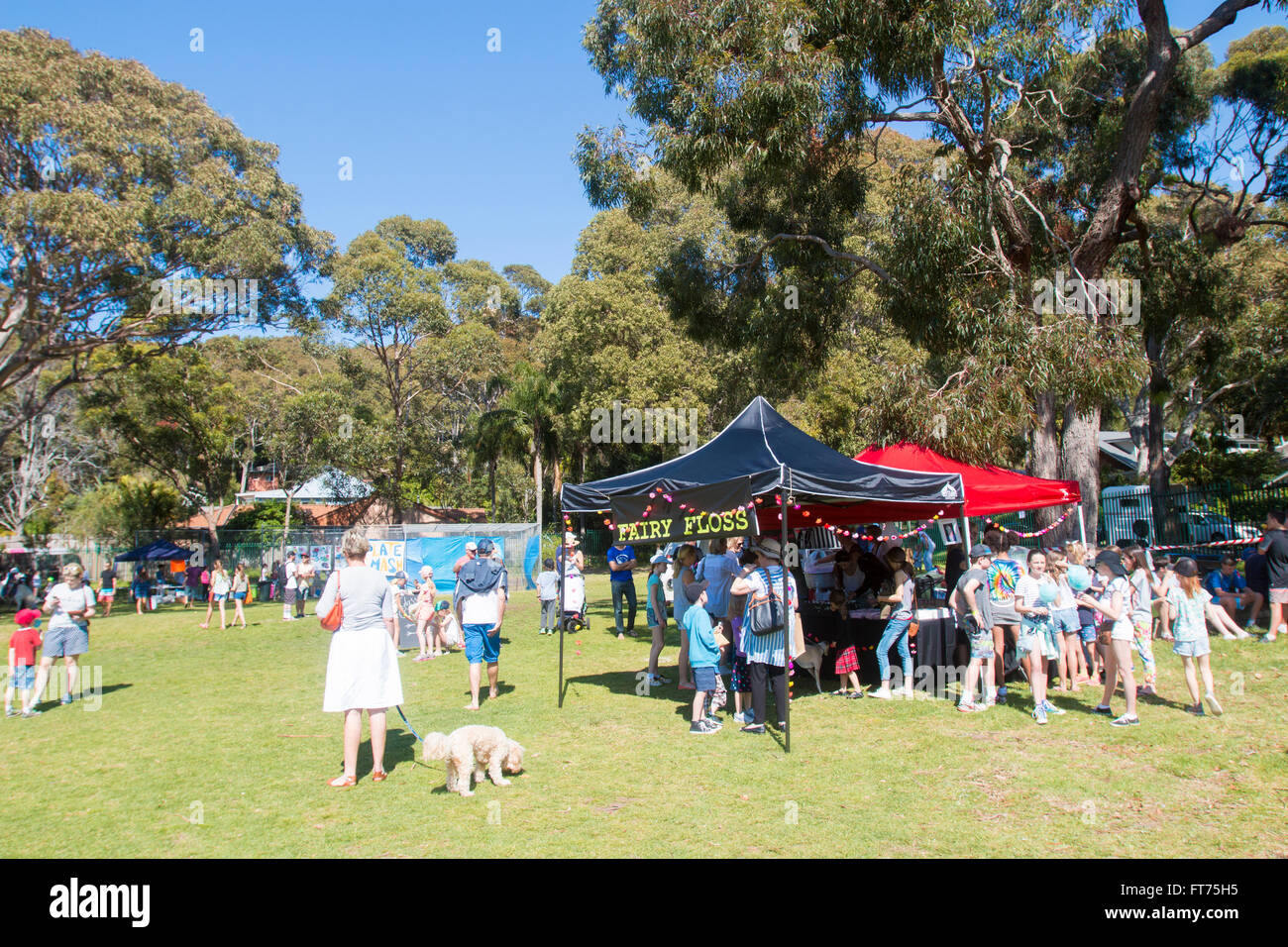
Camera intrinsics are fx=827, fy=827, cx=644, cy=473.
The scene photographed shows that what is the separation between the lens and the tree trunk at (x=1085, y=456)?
14.7 m

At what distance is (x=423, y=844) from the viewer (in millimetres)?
5023

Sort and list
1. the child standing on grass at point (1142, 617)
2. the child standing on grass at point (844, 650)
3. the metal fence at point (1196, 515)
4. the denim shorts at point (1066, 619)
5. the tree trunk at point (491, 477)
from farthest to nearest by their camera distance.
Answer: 1. the tree trunk at point (491, 477)
2. the metal fence at point (1196, 515)
3. the child standing on grass at point (844, 650)
4. the denim shorts at point (1066, 619)
5. the child standing on grass at point (1142, 617)

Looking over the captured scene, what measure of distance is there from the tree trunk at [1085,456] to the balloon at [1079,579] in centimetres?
590

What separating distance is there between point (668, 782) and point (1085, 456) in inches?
485

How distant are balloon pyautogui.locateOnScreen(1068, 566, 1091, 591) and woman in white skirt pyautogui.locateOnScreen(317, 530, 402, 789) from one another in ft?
24.1

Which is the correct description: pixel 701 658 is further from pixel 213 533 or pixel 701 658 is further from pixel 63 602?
pixel 213 533

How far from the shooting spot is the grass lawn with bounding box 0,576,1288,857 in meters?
5.07

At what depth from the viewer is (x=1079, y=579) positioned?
932 cm

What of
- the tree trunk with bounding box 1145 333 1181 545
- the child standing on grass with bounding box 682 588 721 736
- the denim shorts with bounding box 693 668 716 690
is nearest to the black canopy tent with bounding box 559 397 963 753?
the child standing on grass with bounding box 682 588 721 736

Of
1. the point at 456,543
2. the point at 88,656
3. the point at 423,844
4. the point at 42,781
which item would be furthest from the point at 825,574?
the point at 456,543

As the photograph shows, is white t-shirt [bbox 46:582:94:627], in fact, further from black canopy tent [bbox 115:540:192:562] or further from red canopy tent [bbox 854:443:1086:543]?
black canopy tent [bbox 115:540:192:562]

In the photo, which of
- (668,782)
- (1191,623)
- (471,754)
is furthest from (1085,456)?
(471,754)

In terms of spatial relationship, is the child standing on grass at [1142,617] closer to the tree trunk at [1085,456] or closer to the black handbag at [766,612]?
the black handbag at [766,612]

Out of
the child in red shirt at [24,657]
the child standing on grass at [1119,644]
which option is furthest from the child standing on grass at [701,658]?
the child in red shirt at [24,657]
